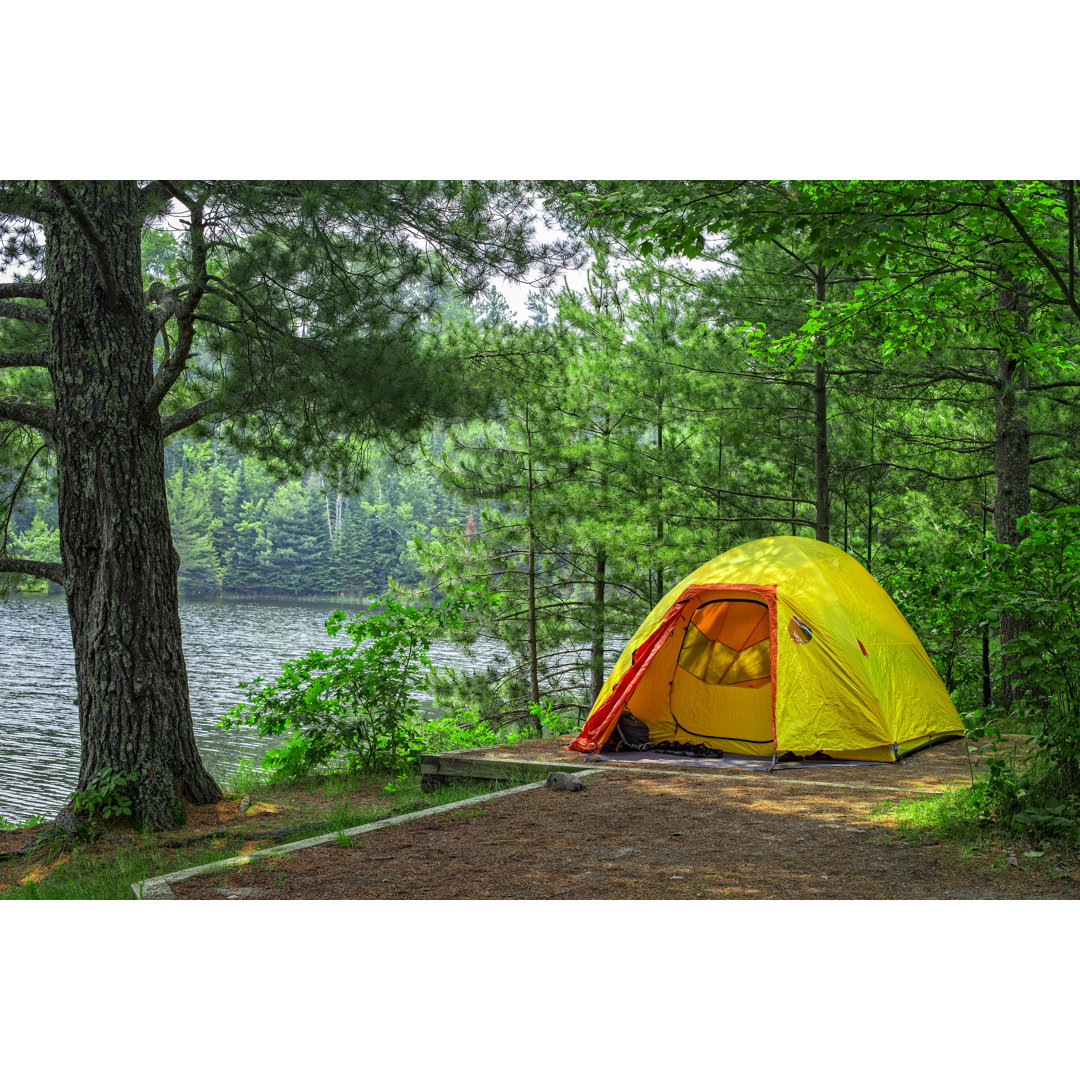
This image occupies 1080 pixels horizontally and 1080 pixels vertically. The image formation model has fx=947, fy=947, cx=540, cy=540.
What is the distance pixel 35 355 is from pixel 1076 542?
6164 mm

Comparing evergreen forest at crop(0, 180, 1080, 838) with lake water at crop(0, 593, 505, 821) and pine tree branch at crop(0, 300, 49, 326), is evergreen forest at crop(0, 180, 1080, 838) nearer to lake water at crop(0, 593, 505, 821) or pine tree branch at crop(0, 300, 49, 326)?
pine tree branch at crop(0, 300, 49, 326)

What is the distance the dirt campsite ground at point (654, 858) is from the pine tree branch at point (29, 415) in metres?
3.26

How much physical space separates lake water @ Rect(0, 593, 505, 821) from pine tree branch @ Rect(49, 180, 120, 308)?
4144mm

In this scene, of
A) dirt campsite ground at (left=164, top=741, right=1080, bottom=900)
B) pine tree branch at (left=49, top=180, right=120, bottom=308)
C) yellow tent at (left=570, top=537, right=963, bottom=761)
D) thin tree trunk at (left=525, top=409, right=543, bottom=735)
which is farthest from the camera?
thin tree trunk at (left=525, top=409, right=543, bottom=735)

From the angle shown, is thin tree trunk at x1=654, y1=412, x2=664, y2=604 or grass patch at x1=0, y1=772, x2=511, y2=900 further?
thin tree trunk at x1=654, y1=412, x2=664, y2=604

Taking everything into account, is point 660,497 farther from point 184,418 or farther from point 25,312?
point 25,312

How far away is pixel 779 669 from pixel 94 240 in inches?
217

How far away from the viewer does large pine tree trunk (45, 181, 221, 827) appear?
19.5 ft

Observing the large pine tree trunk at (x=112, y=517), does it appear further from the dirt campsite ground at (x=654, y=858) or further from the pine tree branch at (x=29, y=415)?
the dirt campsite ground at (x=654, y=858)

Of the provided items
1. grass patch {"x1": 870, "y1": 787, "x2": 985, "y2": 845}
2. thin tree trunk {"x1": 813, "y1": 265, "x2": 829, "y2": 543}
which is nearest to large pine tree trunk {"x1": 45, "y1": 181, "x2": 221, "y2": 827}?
grass patch {"x1": 870, "y1": 787, "x2": 985, "y2": 845}

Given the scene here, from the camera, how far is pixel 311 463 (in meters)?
7.20

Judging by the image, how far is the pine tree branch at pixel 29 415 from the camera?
5988mm

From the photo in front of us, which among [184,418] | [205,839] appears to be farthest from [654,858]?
[184,418]

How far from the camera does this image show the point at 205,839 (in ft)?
18.0
